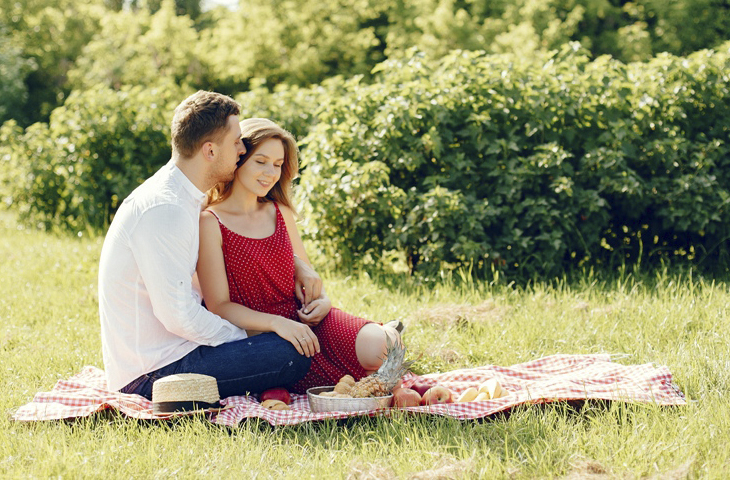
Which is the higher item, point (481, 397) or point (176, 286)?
point (176, 286)

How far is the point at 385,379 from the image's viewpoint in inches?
145

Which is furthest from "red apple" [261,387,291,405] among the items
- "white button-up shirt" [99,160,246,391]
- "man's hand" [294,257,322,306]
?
"man's hand" [294,257,322,306]

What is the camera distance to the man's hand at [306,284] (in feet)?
13.9

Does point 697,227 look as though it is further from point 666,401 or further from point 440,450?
point 440,450

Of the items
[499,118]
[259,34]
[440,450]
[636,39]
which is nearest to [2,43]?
[259,34]

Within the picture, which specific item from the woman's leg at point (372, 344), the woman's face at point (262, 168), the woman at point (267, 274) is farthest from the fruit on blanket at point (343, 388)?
the woman's face at point (262, 168)

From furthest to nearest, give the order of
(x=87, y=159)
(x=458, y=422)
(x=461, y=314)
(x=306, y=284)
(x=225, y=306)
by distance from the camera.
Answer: (x=87, y=159) < (x=461, y=314) < (x=306, y=284) < (x=225, y=306) < (x=458, y=422)

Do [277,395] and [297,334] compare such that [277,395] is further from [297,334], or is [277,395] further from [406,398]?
[406,398]

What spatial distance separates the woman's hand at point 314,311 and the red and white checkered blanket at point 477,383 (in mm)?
400

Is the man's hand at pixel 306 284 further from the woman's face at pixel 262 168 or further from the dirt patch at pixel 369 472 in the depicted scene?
the dirt patch at pixel 369 472

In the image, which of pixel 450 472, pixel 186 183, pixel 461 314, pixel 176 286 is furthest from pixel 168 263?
pixel 461 314

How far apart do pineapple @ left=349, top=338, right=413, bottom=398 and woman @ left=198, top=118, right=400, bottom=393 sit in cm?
31

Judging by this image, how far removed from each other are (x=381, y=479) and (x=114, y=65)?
59.7ft

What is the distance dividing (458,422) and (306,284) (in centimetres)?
124
